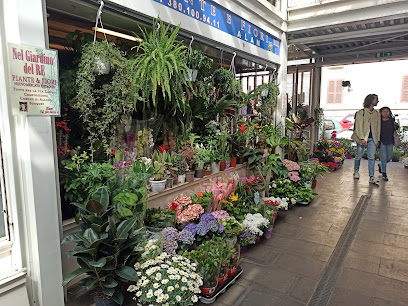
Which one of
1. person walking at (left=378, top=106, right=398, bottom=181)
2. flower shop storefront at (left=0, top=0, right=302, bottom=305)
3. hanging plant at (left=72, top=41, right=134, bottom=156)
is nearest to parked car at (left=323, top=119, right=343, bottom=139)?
person walking at (left=378, top=106, right=398, bottom=181)

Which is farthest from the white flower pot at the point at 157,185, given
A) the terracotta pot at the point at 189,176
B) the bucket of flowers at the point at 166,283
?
the bucket of flowers at the point at 166,283

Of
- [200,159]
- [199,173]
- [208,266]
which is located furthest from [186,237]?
[200,159]

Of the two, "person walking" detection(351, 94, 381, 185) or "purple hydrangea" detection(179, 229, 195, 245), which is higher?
"person walking" detection(351, 94, 381, 185)

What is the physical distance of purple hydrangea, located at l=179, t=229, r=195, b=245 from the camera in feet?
9.32

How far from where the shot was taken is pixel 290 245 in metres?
3.69

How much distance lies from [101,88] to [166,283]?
73.3 inches

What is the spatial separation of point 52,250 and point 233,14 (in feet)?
14.0

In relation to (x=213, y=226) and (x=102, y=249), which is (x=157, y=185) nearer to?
(x=213, y=226)

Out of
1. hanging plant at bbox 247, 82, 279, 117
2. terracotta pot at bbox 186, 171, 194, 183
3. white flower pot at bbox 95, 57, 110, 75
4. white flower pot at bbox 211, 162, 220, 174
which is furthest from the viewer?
hanging plant at bbox 247, 82, 279, 117

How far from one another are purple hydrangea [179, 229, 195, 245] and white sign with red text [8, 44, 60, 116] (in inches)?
62.3

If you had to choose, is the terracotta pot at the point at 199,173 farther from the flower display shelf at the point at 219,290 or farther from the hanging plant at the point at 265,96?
the hanging plant at the point at 265,96

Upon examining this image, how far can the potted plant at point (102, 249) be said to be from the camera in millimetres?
2168

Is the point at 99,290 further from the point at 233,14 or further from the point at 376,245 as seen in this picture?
the point at 233,14

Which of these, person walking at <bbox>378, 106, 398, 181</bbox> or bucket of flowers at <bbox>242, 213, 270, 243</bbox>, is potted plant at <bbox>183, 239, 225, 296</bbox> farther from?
person walking at <bbox>378, 106, 398, 181</bbox>
